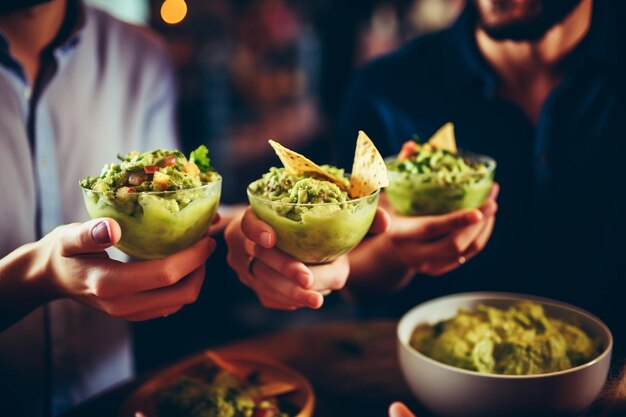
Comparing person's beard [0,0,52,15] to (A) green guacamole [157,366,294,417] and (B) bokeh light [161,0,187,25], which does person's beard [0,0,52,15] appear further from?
(B) bokeh light [161,0,187,25]

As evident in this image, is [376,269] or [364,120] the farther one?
[364,120]

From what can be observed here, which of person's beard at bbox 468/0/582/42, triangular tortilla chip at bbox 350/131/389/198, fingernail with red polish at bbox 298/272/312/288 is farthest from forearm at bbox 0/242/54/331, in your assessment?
person's beard at bbox 468/0/582/42

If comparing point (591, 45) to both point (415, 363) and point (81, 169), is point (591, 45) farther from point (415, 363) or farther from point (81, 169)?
point (81, 169)

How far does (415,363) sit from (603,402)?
0.44 metres

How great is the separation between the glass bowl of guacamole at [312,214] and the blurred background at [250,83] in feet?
6.94

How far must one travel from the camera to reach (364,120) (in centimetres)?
241

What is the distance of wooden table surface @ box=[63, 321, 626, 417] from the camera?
155 cm

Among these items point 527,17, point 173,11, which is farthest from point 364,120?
point 173,11

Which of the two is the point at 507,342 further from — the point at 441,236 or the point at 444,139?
the point at 444,139

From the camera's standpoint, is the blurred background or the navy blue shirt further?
the blurred background

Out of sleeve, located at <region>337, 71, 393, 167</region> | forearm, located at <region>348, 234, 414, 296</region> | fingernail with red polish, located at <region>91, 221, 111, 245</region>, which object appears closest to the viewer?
fingernail with red polish, located at <region>91, 221, 111, 245</region>

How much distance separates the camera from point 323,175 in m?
1.31

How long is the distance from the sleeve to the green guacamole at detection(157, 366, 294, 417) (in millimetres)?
1123

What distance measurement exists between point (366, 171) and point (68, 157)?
3.60 feet
